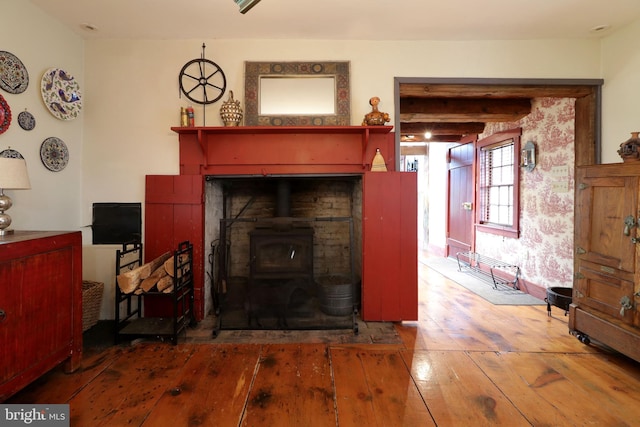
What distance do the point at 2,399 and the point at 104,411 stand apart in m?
0.44

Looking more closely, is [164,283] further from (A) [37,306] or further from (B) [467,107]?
(B) [467,107]

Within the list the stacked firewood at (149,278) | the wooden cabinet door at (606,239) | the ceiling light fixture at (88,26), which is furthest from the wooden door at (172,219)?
the wooden cabinet door at (606,239)

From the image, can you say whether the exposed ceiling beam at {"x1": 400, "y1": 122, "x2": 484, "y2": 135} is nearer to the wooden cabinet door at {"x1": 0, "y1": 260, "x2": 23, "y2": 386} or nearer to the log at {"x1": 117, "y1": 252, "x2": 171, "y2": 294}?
the log at {"x1": 117, "y1": 252, "x2": 171, "y2": 294}

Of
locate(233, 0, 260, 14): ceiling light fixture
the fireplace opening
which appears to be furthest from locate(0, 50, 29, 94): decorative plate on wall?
locate(233, 0, 260, 14): ceiling light fixture

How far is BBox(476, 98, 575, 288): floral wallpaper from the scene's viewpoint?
3.12m

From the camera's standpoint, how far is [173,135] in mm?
2613

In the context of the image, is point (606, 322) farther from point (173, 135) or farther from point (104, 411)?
point (173, 135)

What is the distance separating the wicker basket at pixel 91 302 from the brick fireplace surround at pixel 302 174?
404mm

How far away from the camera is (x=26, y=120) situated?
7.00 ft

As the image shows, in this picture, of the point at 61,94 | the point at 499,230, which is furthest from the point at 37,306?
the point at 499,230

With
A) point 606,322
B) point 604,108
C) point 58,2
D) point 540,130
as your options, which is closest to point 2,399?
point 58,2

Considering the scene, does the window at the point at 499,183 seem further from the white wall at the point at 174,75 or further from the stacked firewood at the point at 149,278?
the stacked firewood at the point at 149,278

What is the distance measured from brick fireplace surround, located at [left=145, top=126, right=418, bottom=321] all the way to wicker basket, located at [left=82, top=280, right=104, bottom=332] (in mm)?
404

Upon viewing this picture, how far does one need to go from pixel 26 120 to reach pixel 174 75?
1.11 m
